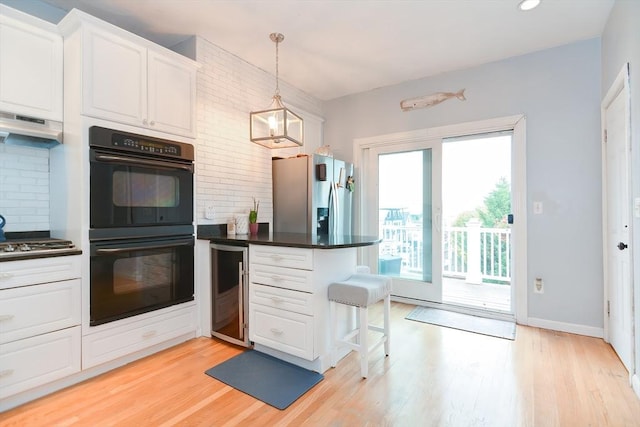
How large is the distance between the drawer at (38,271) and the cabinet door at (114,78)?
98 cm

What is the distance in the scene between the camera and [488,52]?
3104 millimetres

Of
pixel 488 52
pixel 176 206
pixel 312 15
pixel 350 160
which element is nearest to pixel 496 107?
pixel 488 52

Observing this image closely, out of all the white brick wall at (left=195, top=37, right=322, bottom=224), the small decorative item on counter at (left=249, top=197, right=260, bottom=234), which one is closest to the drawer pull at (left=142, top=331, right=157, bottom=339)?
Result: the white brick wall at (left=195, top=37, right=322, bottom=224)

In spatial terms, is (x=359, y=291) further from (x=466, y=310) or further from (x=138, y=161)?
(x=466, y=310)

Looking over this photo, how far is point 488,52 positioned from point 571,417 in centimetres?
310

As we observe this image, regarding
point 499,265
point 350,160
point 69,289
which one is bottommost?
point 499,265

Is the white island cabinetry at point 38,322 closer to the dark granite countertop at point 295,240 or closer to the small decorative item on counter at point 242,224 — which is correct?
the dark granite countertop at point 295,240

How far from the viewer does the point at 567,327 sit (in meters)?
2.90

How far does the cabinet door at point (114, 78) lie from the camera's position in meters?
2.05

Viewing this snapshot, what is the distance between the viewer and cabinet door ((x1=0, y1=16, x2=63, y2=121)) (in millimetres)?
1881

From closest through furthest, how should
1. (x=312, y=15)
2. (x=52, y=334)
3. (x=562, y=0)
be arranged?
(x=52, y=334) → (x=562, y=0) → (x=312, y=15)

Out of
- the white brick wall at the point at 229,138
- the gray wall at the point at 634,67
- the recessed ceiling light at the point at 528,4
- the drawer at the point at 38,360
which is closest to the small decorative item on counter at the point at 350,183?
the white brick wall at the point at 229,138

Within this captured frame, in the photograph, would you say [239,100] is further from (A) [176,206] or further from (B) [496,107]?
(B) [496,107]

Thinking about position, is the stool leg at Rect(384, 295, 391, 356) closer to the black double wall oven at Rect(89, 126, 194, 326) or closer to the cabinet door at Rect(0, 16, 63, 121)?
the black double wall oven at Rect(89, 126, 194, 326)
